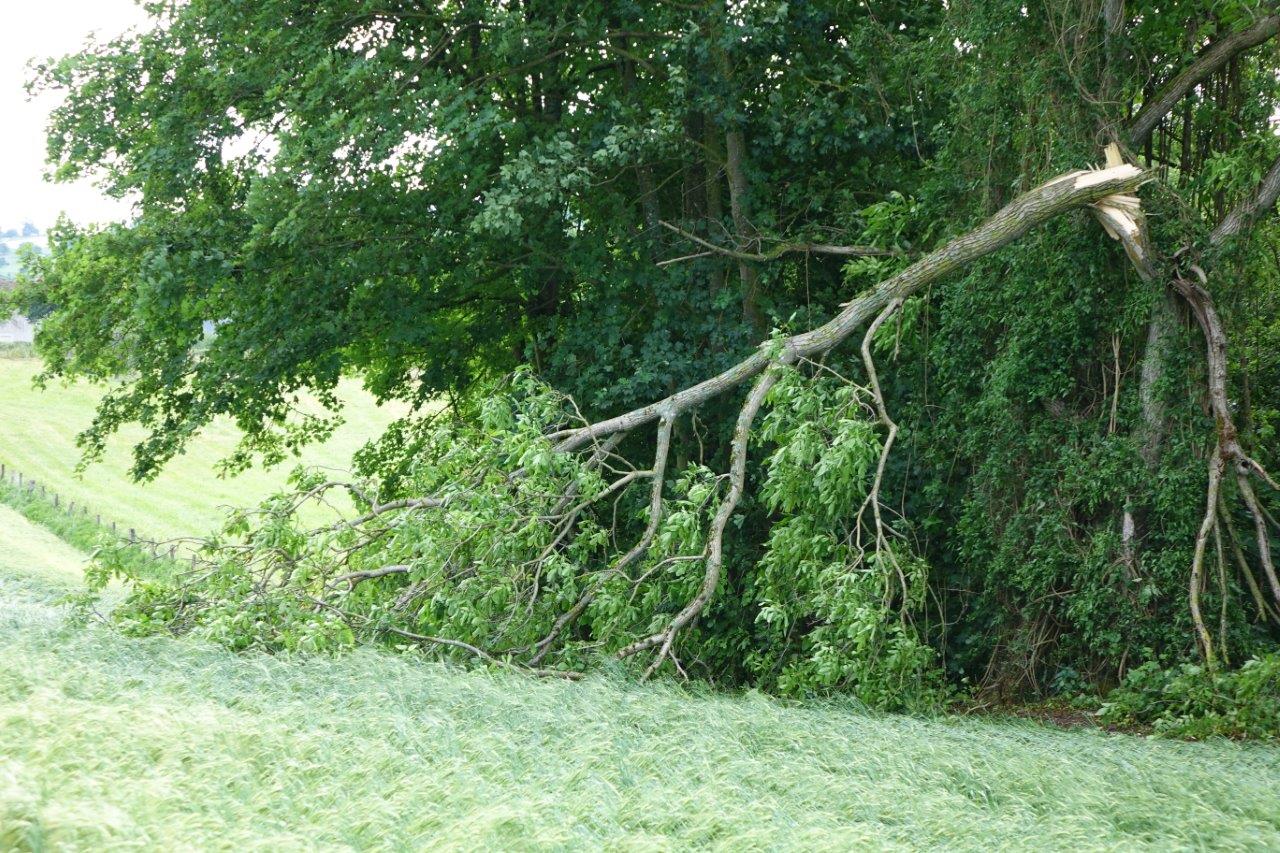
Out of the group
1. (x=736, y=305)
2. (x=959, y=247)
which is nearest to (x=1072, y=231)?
(x=959, y=247)

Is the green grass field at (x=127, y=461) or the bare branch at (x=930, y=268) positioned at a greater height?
the bare branch at (x=930, y=268)

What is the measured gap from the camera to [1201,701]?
33.0 ft

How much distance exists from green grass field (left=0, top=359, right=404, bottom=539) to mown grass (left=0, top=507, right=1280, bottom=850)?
80.9 ft

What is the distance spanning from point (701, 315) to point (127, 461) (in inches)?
1180

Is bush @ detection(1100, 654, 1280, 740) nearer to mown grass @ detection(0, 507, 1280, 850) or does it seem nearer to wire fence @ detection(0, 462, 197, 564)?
mown grass @ detection(0, 507, 1280, 850)

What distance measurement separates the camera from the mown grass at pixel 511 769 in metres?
4.49

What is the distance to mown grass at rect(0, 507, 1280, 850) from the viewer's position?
14.7 feet

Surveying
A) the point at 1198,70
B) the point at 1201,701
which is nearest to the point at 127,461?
the point at 1198,70

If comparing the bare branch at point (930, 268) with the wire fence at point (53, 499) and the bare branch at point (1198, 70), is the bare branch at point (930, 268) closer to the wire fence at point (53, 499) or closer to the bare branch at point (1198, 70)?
the bare branch at point (1198, 70)

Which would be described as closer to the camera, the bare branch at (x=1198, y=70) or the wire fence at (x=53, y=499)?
the bare branch at (x=1198, y=70)

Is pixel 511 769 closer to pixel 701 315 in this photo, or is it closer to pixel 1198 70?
pixel 1198 70

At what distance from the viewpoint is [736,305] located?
15.3 meters

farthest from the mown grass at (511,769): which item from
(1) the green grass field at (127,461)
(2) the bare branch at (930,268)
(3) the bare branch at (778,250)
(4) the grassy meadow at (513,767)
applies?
(1) the green grass field at (127,461)

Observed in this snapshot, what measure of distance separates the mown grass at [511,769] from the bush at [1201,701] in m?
0.84
